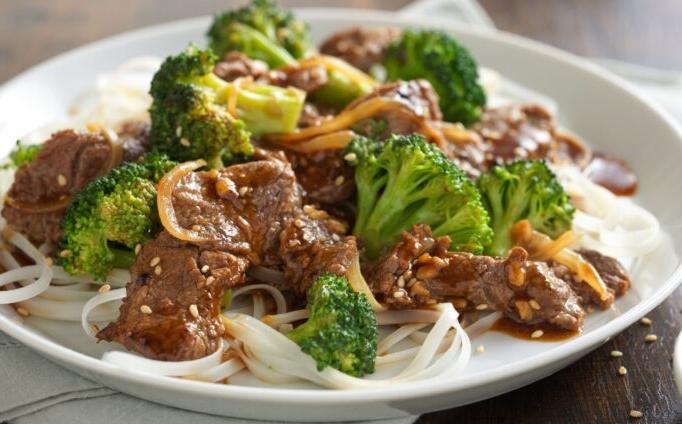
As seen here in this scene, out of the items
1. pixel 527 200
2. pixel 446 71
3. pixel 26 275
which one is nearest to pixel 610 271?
pixel 527 200

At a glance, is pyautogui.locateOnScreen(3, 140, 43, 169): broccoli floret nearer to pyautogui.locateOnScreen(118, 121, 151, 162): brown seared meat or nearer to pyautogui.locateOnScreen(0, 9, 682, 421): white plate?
pyautogui.locateOnScreen(118, 121, 151, 162): brown seared meat

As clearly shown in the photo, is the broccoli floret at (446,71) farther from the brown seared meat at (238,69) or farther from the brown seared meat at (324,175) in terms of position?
the brown seared meat at (324,175)

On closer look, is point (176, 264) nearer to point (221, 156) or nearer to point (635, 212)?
point (221, 156)

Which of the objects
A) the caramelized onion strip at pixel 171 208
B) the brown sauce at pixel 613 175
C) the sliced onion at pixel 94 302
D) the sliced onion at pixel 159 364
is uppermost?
the caramelized onion strip at pixel 171 208

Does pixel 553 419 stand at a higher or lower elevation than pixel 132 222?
lower

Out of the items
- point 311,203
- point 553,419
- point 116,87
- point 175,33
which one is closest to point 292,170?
point 311,203

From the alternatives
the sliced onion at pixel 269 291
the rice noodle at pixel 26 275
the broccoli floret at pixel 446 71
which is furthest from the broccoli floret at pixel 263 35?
the rice noodle at pixel 26 275

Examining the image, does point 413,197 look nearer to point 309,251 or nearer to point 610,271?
point 309,251
